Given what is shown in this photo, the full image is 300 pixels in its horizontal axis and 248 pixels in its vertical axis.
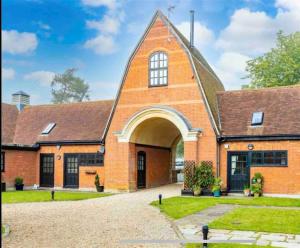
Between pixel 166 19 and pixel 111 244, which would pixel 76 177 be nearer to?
pixel 166 19

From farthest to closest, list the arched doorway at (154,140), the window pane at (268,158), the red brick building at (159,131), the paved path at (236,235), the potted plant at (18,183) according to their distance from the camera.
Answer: the potted plant at (18,183) < the arched doorway at (154,140) < the red brick building at (159,131) < the window pane at (268,158) < the paved path at (236,235)

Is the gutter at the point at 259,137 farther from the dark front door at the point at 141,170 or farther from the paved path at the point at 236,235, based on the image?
the paved path at the point at 236,235

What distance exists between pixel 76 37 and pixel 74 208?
8076mm

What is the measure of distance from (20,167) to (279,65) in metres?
23.1

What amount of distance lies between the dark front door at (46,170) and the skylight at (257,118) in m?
13.4

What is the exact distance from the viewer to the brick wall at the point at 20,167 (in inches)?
926

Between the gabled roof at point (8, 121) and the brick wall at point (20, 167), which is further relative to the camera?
the gabled roof at point (8, 121)

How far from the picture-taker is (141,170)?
2430 cm

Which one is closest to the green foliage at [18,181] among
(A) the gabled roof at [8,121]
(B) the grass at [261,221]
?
(A) the gabled roof at [8,121]

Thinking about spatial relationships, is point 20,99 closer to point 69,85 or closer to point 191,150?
point 191,150

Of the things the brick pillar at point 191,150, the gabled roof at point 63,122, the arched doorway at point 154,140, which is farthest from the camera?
the gabled roof at point 63,122

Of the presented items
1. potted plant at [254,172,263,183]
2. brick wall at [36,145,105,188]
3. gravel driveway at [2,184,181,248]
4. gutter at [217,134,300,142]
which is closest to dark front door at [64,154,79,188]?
brick wall at [36,145,105,188]

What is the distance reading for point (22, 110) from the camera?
2969 cm

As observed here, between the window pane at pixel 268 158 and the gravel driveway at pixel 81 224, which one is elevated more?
the window pane at pixel 268 158
